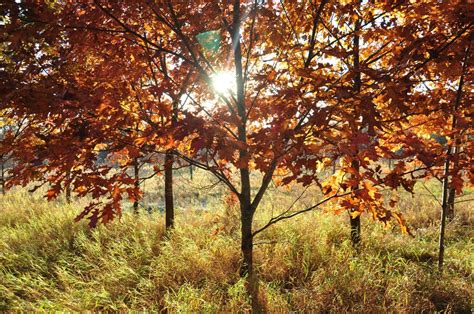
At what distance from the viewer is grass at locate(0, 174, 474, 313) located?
10.7 ft

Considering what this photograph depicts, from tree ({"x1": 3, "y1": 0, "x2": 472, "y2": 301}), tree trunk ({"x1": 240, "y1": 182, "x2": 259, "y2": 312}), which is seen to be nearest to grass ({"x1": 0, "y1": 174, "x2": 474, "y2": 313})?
tree trunk ({"x1": 240, "y1": 182, "x2": 259, "y2": 312})

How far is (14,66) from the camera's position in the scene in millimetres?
2791

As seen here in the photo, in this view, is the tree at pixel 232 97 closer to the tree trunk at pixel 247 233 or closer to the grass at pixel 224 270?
the tree trunk at pixel 247 233

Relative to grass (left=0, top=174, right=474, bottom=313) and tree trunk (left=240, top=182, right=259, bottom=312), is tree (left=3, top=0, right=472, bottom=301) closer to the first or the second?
tree trunk (left=240, top=182, right=259, bottom=312)

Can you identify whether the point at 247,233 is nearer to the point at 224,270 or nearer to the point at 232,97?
the point at 224,270

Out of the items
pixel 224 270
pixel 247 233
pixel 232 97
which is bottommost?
pixel 224 270

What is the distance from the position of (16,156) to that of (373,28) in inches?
140

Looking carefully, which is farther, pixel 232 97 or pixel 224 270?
pixel 224 270

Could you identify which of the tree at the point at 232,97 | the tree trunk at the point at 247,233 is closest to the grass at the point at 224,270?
the tree trunk at the point at 247,233

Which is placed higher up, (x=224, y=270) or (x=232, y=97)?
(x=232, y=97)

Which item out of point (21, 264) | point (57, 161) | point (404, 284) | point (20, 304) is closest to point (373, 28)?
point (404, 284)

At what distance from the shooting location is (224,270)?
3.89 meters

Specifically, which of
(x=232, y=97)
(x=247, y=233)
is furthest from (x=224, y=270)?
(x=232, y=97)

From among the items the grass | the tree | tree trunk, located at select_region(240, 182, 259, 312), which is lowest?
the grass
